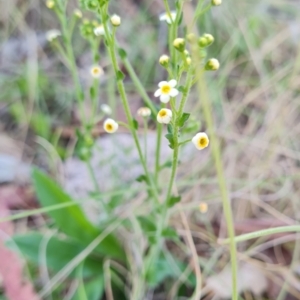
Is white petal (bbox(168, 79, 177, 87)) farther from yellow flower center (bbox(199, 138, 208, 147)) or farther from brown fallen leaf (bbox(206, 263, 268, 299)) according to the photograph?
brown fallen leaf (bbox(206, 263, 268, 299))

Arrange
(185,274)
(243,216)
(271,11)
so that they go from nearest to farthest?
(185,274), (243,216), (271,11)

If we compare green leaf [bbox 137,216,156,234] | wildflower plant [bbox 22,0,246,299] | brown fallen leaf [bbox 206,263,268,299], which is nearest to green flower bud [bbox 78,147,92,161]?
wildflower plant [bbox 22,0,246,299]

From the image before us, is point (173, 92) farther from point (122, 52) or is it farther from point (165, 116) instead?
point (122, 52)

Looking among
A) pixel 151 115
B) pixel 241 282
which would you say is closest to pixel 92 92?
pixel 151 115

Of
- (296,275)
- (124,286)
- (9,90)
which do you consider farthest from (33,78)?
(296,275)

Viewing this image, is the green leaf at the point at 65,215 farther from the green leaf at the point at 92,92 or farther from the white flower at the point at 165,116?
the white flower at the point at 165,116

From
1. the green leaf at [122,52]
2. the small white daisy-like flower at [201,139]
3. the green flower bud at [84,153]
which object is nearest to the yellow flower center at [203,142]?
the small white daisy-like flower at [201,139]

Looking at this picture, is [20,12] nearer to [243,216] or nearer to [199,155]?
[199,155]
